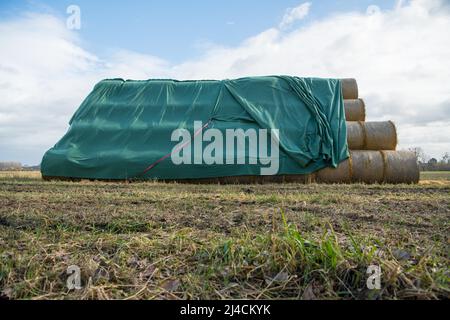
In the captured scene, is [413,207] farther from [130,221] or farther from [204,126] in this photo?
[204,126]

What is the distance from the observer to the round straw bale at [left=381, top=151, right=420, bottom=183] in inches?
306

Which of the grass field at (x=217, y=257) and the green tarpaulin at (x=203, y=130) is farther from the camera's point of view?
the green tarpaulin at (x=203, y=130)

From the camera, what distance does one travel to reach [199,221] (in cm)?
274

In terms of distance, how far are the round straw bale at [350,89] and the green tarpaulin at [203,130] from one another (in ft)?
1.48

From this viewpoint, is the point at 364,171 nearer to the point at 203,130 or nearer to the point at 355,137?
the point at 355,137

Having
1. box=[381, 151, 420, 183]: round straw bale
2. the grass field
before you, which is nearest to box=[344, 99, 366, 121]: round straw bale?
box=[381, 151, 420, 183]: round straw bale

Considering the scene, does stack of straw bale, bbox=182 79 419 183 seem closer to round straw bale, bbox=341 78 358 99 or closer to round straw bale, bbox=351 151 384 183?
round straw bale, bbox=351 151 384 183

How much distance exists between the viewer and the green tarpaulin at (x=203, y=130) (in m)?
7.83

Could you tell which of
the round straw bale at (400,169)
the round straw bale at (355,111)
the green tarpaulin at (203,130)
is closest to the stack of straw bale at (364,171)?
the round straw bale at (400,169)

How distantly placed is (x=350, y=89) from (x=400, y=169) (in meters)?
2.65

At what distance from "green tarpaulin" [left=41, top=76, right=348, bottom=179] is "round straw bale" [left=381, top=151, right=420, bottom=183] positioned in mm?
1016

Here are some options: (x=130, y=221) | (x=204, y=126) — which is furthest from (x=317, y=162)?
(x=130, y=221)

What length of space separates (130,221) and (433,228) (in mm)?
2249

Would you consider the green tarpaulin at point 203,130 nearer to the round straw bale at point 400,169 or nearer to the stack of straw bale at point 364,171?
the stack of straw bale at point 364,171
